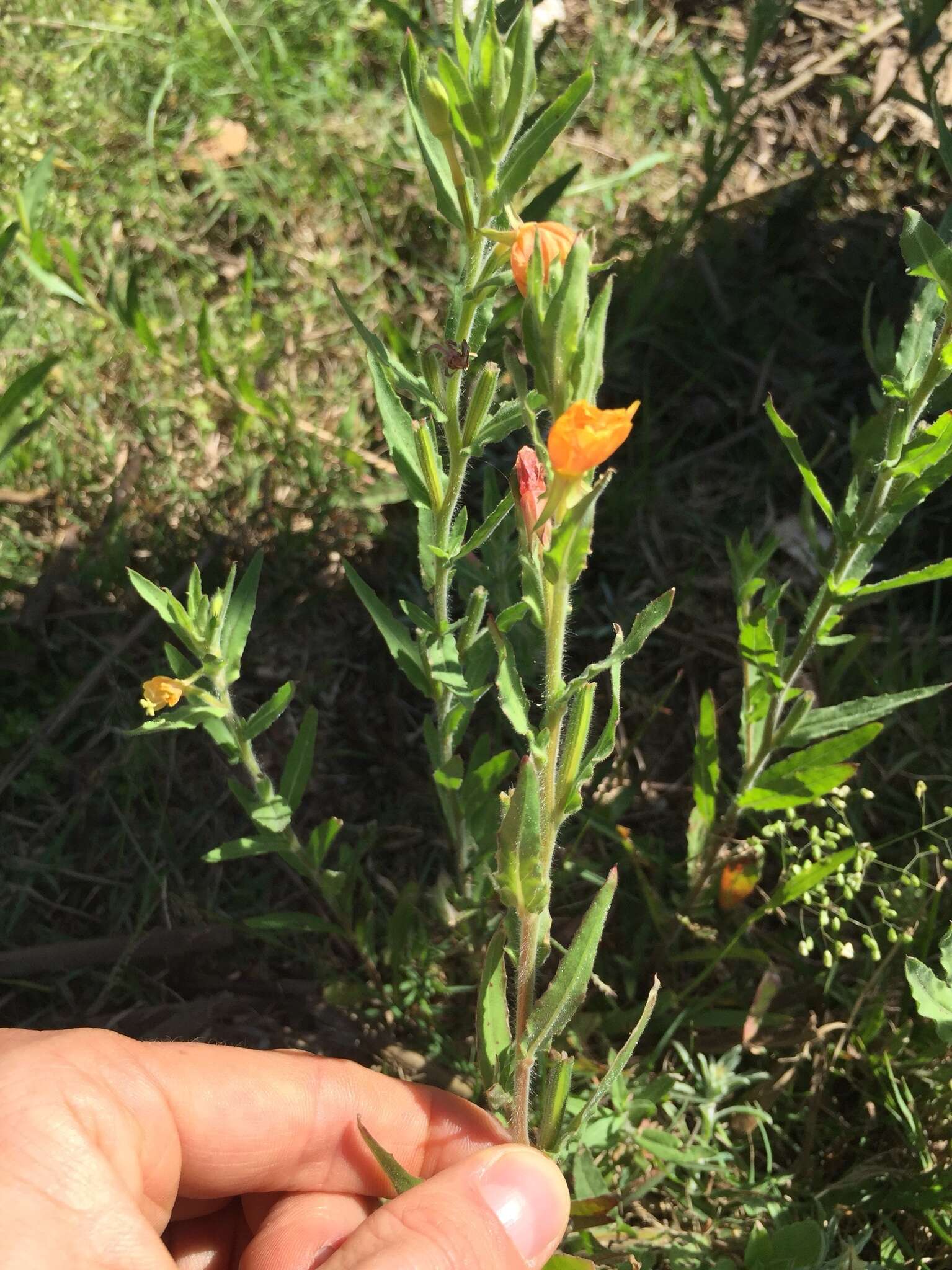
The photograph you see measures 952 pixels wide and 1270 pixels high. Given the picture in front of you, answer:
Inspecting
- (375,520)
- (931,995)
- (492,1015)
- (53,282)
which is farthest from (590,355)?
(53,282)

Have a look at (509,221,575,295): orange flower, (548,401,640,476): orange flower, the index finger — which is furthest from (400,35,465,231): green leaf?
the index finger

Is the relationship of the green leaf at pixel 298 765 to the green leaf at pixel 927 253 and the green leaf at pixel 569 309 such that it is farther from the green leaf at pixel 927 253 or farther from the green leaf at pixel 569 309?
the green leaf at pixel 927 253

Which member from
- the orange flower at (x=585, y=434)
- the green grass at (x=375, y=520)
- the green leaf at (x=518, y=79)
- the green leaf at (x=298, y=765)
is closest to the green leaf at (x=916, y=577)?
the green grass at (x=375, y=520)

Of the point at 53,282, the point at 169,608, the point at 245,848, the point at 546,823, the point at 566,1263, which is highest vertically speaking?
the point at 53,282

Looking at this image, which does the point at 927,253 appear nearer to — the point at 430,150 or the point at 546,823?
the point at 430,150

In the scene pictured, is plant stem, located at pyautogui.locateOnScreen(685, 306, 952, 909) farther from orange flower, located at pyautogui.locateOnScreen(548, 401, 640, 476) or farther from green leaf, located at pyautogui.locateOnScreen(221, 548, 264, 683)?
green leaf, located at pyautogui.locateOnScreen(221, 548, 264, 683)
